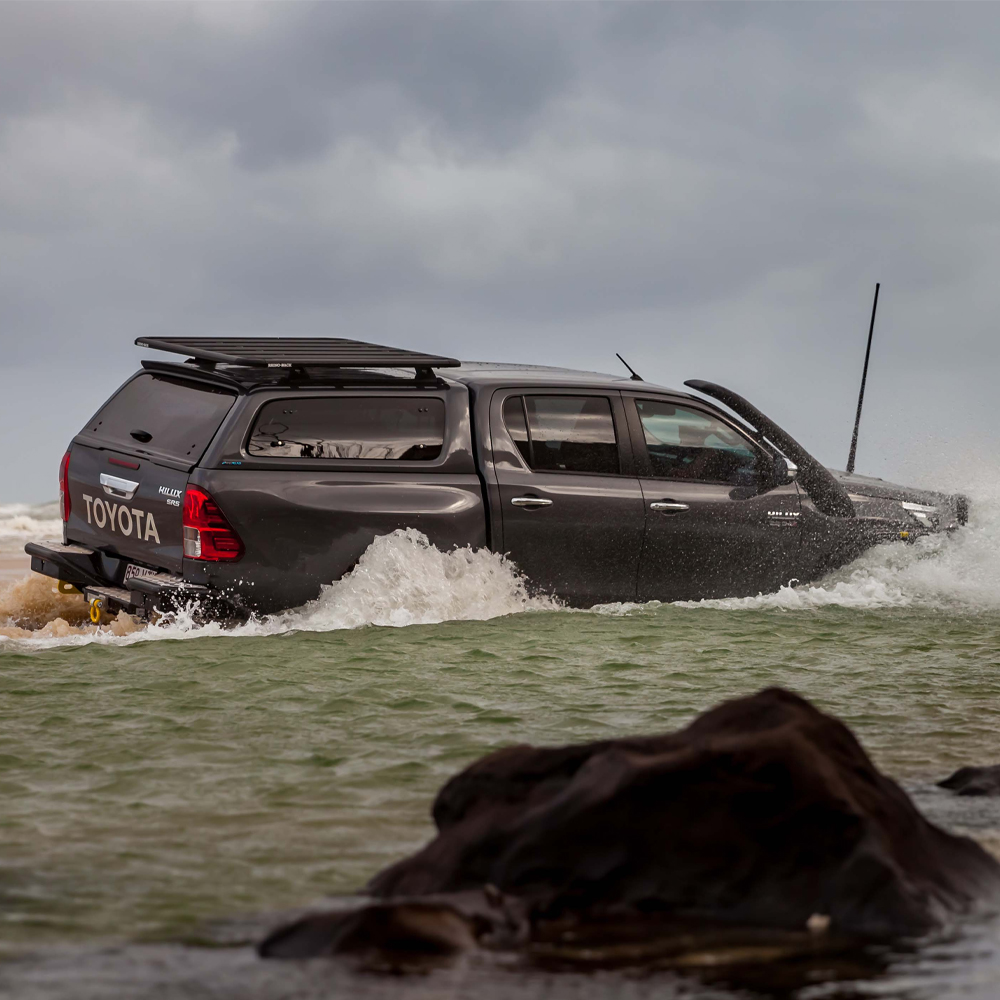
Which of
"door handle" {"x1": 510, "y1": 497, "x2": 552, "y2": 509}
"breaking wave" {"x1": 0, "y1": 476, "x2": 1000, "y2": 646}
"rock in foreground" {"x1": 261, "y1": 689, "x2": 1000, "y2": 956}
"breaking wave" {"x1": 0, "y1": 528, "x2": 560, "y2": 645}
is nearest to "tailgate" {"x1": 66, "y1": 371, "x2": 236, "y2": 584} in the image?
"breaking wave" {"x1": 0, "y1": 528, "x2": 560, "y2": 645}

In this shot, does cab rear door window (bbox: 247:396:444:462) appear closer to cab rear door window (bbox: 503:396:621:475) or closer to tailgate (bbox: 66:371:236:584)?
tailgate (bbox: 66:371:236:584)

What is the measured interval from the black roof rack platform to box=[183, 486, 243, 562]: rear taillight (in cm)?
81

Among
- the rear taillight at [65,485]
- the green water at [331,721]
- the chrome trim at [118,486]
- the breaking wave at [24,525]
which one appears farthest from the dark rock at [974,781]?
the breaking wave at [24,525]

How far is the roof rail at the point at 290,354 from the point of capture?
9031 mm

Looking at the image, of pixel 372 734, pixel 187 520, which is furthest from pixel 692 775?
pixel 187 520

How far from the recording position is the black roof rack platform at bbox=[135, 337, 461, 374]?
9.03 m

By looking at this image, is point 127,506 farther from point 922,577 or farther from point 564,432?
point 922,577

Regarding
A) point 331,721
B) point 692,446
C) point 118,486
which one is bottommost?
point 331,721

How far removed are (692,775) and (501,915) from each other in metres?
0.65

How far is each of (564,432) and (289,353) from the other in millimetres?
1865

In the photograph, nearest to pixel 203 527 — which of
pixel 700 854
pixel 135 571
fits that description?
pixel 135 571

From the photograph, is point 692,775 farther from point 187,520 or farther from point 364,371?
point 364,371

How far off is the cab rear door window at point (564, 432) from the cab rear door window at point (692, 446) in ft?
0.90

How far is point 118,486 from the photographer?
368 inches
